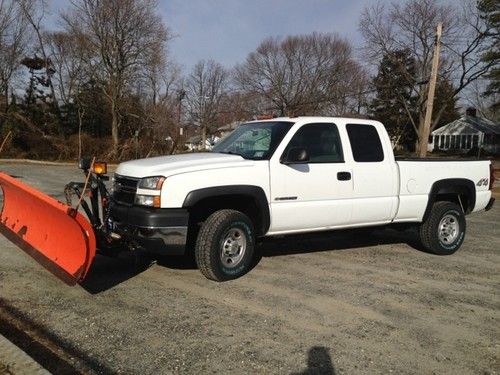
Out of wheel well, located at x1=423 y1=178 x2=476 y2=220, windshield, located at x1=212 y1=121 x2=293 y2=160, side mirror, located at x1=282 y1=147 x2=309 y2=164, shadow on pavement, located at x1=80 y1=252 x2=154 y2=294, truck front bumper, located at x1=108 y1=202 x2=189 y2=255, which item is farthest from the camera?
wheel well, located at x1=423 y1=178 x2=476 y2=220

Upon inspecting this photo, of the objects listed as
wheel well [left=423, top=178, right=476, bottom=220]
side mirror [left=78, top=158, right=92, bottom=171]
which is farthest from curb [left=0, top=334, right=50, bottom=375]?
wheel well [left=423, top=178, right=476, bottom=220]

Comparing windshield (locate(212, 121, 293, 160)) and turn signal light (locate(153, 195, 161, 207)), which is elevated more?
windshield (locate(212, 121, 293, 160))

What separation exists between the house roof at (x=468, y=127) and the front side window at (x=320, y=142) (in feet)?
191

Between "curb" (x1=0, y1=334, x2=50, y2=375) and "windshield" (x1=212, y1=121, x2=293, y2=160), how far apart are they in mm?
3260

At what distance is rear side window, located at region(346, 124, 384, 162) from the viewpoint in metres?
6.73

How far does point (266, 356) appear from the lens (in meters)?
3.95

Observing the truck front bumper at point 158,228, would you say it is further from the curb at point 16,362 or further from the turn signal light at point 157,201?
the curb at point 16,362

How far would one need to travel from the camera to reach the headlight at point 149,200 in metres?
5.28

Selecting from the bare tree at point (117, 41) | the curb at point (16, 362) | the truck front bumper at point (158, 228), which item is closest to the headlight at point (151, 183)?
the truck front bumper at point (158, 228)

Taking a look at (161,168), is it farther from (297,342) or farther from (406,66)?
(406,66)

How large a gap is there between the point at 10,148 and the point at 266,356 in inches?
1446

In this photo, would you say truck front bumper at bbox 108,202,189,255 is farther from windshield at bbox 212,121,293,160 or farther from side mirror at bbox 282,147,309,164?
side mirror at bbox 282,147,309,164

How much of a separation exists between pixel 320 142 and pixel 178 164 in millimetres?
1923

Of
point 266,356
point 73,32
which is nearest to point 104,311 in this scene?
point 266,356
